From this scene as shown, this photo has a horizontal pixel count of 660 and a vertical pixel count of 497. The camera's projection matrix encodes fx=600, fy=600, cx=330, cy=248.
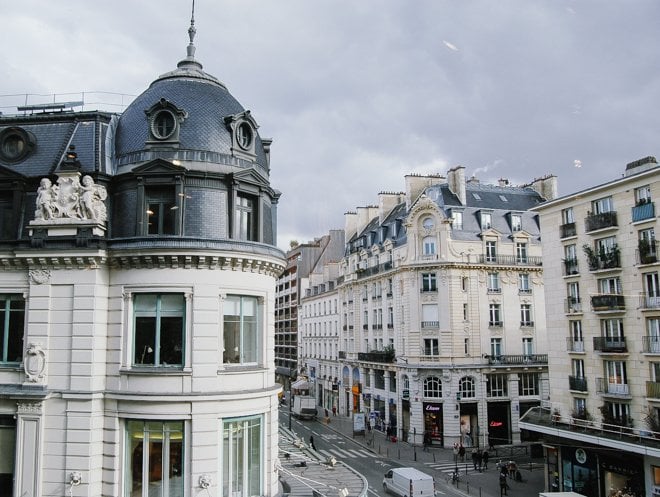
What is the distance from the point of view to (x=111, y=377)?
19500 mm

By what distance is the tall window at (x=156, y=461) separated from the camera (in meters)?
19.0

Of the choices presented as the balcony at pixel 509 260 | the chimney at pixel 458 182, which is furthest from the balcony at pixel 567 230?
the chimney at pixel 458 182

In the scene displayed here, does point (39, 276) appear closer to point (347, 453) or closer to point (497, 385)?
point (347, 453)

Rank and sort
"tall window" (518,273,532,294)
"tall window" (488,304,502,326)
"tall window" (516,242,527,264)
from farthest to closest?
"tall window" (516,242,527,264), "tall window" (518,273,532,294), "tall window" (488,304,502,326)

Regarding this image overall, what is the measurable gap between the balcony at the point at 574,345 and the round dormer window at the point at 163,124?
95.9 ft

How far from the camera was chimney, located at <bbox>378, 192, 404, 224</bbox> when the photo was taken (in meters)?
70.2

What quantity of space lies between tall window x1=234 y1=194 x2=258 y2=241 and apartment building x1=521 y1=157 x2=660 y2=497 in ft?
78.2

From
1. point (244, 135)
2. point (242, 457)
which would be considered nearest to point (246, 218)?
point (244, 135)

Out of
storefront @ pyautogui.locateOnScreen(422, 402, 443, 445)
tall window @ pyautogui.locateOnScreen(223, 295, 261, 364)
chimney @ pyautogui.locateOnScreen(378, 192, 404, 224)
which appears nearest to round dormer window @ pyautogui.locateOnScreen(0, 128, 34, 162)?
tall window @ pyautogui.locateOnScreen(223, 295, 261, 364)

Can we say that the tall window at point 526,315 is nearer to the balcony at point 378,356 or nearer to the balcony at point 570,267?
the balcony at point 378,356

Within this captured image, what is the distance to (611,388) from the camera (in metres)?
35.3

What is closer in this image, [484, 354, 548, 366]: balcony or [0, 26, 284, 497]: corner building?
[0, 26, 284, 497]: corner building

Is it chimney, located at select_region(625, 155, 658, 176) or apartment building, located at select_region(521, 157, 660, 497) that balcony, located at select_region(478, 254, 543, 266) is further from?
chimney, located at select_region(625, 155, 658, 176)

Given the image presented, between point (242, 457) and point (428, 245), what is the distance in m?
39.5
